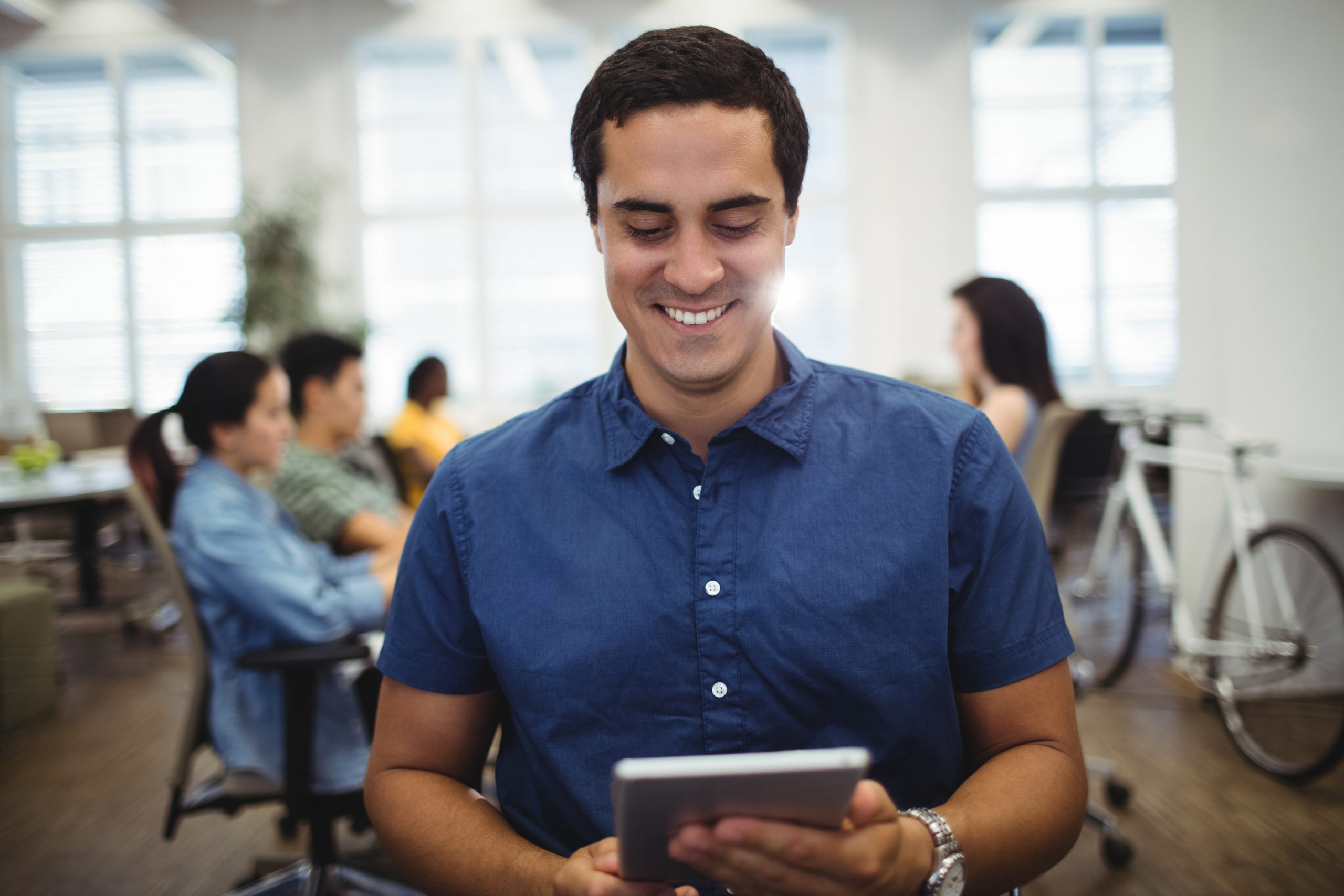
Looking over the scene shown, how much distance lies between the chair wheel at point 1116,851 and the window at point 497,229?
6.06 m

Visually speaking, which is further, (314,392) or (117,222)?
(117,222)

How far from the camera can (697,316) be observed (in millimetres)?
984

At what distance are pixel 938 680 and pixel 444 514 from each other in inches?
23.8

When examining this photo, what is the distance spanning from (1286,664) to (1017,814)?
242 centimetres

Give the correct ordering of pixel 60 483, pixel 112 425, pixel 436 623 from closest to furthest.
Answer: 1. pixel 436 623
2. pixel 60 483
3. pixel 112 425

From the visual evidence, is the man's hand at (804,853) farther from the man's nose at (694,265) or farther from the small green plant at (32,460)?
the small green plant at (32,460)

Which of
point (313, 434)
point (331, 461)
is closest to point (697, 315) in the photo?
point (331, 461)

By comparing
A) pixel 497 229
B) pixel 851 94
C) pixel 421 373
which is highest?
pixel 851 94

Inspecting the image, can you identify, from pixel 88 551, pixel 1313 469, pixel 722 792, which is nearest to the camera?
pixel 722 792

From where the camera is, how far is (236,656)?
1754 mm

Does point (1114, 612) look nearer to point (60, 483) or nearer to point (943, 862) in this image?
point (943, 862)

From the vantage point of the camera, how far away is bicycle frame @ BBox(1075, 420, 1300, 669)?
2.77 m

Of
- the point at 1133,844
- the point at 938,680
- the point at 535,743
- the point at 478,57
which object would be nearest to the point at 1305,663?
the point at 1133,844

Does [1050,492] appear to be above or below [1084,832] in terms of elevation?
above
